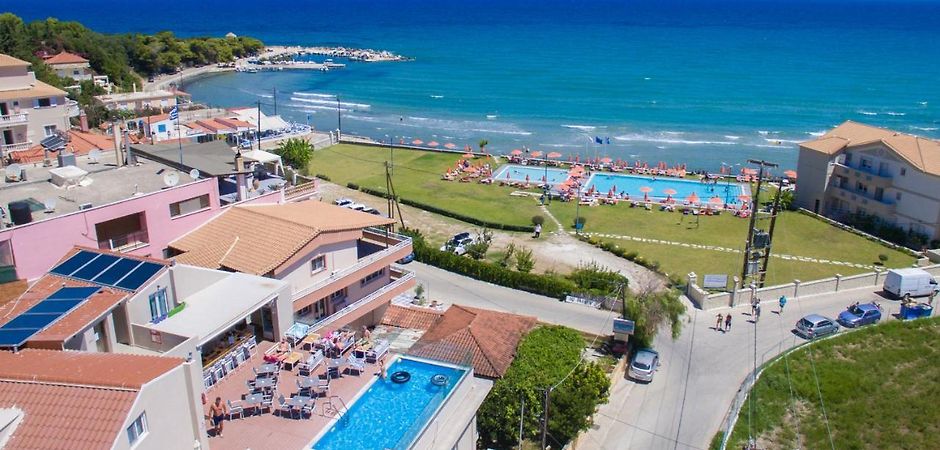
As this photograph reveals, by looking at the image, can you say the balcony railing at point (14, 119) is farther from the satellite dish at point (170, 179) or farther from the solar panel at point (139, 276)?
the solar panel at point (139, 276)

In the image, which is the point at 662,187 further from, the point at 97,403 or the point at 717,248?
the point at 97,403

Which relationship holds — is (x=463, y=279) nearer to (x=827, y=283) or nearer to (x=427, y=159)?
(x=827, y=283)

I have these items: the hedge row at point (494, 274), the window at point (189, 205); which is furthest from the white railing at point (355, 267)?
the hedge row at point (494, 274)

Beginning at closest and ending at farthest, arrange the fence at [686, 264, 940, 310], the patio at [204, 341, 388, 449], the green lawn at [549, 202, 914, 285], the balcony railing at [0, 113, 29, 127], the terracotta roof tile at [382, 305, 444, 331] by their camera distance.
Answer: the patio at [204, 341, 388, 449] → the terracotta roof tile at [382, 305, 444, 331] → the fence at [686, 264, 940, 310] → the green lawn at [549, 202, 914, 285] → the balcony railing at [0, 113, 29, 127]

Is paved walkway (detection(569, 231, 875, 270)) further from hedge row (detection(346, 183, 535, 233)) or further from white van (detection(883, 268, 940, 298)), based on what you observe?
white van (detection(883, 268, 940, 298))

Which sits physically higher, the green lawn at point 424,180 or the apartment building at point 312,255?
the apartment building at point 312,255

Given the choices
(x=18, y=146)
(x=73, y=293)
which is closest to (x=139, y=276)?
(x=73, y=293)

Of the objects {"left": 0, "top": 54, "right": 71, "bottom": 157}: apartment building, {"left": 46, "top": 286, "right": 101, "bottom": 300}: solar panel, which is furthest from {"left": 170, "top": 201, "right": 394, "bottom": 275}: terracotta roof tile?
{"left": 0, "top": 54, "right": 71, "bottom": 157}: apartment building

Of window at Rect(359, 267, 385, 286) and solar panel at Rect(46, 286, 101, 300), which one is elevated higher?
solar panel at Rect(46, 286, 101, 300)
